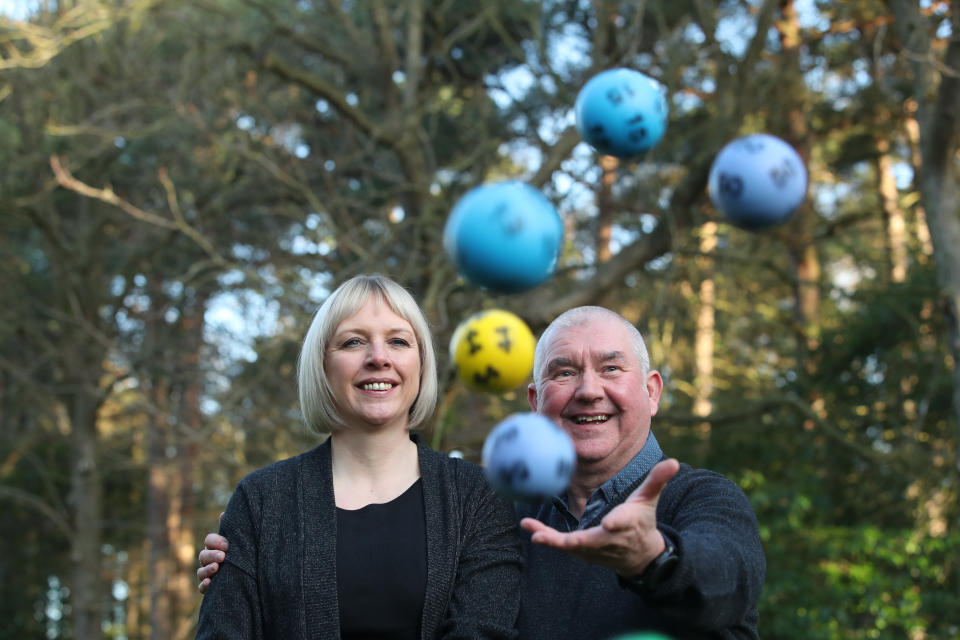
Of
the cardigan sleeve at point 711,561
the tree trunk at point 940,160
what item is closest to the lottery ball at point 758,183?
the cardigan sleeve at point 711,561

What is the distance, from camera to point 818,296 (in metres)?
12.5

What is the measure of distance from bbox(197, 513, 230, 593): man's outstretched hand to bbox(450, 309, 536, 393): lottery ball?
0.75 metres

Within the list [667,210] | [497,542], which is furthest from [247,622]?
[667,210]

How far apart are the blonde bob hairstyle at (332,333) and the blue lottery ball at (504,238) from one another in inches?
22.2

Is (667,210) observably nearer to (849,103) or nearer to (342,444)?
(342,444)

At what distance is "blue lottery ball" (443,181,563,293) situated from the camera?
1741 millimetres

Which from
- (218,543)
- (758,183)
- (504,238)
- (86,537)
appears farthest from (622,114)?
(86,537)

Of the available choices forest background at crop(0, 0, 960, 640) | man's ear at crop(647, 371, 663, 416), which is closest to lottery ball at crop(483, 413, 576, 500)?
man's ear at crop(647, 371, 663, 416)

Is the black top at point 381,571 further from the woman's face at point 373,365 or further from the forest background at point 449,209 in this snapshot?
the forest background at point 449,209

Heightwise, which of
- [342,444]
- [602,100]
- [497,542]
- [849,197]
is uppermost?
[849,197]

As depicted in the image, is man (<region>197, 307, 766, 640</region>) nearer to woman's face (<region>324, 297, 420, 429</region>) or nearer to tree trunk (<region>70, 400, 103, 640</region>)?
woman's face (<region>324, 297, 420, 429</region>)

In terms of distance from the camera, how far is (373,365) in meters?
2.26

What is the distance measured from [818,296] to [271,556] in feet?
37.2

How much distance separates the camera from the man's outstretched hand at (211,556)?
2229 mm
